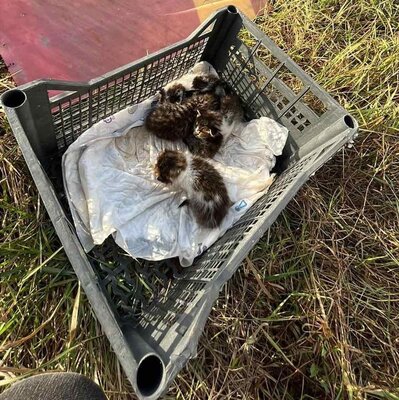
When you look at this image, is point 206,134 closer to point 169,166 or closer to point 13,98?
point 169,166

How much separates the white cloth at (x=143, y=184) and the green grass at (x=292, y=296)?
0.85ft

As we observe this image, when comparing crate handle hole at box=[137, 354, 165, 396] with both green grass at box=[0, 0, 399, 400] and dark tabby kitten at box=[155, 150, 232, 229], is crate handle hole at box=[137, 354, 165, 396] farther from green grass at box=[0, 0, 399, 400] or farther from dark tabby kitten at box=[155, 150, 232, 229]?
dark tabby kitten at box=[155, 150, 232, 229]

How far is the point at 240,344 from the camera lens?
2221 millimetres

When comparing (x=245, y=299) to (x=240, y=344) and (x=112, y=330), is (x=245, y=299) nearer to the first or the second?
(x=240, y=344)

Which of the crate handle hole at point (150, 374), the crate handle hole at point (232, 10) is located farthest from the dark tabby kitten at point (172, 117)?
the crate handle hole at point (150, 374)

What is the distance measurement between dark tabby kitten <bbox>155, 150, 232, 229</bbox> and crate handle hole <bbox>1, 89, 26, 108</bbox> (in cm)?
86

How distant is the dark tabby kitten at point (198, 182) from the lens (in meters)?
2.25

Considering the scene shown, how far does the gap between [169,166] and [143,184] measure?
0.65 ft

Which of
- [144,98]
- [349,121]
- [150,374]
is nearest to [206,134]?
[144,98]

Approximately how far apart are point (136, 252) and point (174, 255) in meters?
0.21

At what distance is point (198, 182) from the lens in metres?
2.31

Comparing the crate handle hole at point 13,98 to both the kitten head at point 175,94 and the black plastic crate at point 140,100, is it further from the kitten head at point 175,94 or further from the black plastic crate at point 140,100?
the kitten head at point 175,94

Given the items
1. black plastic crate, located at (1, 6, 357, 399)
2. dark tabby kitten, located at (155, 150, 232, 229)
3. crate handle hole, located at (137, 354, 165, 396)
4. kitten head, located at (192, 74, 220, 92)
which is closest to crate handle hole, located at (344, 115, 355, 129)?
black plastic crate, located at (1, 6, 357, 399)

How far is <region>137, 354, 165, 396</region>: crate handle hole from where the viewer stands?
1326 millimetres
